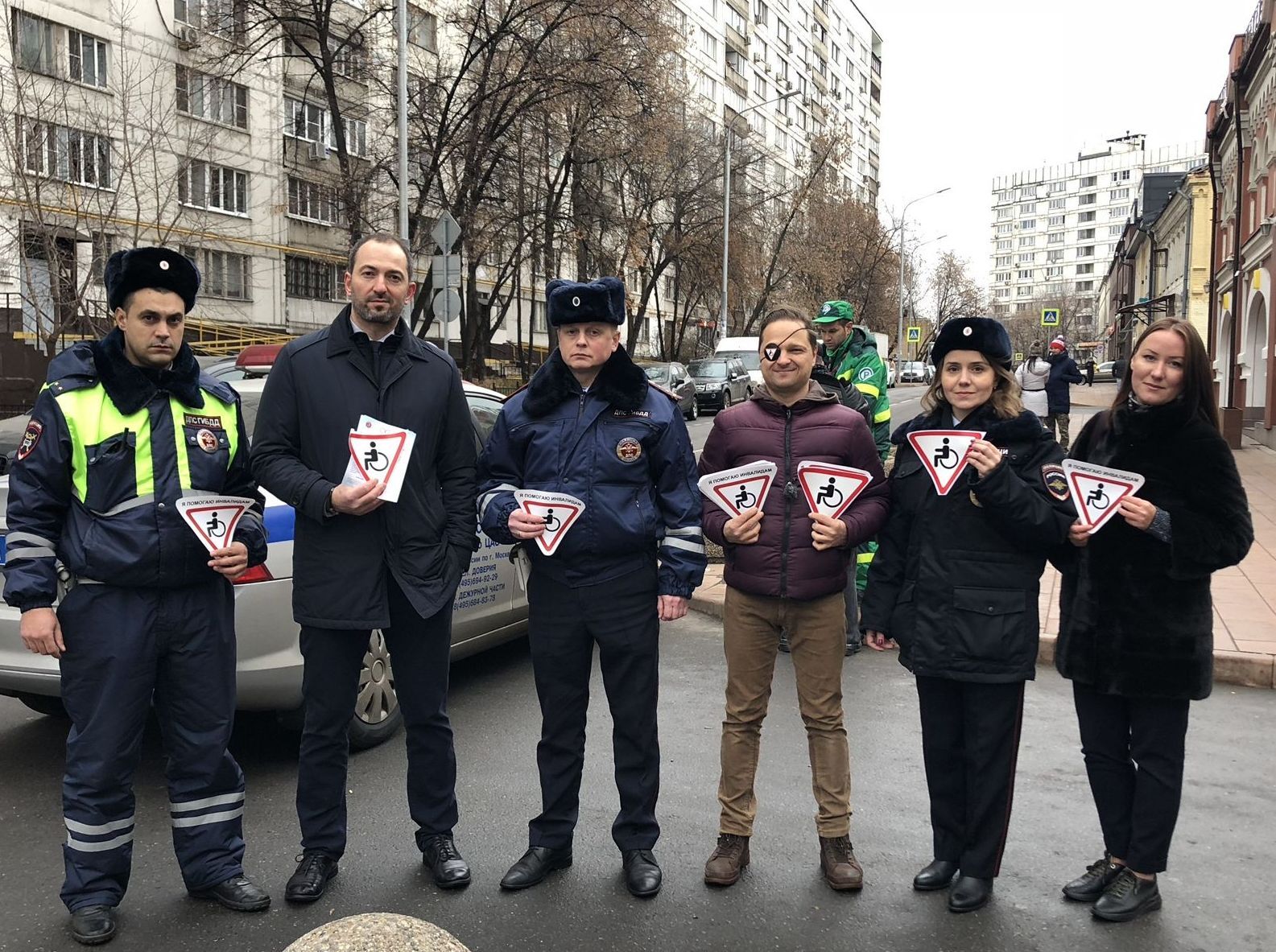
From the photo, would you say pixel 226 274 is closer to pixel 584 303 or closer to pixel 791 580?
pixel 584 303

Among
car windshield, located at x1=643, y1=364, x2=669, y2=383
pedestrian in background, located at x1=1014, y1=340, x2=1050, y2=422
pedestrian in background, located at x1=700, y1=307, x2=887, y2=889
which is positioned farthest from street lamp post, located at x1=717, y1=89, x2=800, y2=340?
pedestrian in background, located at x1=700, y1=307, x2=887, y2=889

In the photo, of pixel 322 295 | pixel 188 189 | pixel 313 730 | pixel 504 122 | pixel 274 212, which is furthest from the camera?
pixel 322 295

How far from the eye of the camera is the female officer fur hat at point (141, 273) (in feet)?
12.0

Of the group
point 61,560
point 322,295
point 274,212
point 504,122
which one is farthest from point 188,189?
point 61,560

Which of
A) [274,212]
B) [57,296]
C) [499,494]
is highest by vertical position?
[274,212]

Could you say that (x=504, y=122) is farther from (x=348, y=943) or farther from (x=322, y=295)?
(x=348, y=943)

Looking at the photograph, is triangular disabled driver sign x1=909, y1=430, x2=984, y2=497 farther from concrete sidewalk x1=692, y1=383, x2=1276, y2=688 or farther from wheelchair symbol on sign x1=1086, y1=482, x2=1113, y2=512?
concrete sidewalk x1=692, y1=383, x2=1276, y2=688

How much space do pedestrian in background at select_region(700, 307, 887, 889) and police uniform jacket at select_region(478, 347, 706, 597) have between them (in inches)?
6.5

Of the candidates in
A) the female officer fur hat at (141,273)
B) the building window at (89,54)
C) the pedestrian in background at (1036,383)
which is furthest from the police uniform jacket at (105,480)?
the building window at (89,54)

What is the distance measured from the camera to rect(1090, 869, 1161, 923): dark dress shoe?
3.60 metres

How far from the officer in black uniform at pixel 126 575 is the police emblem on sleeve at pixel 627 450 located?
128 cm

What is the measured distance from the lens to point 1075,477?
3.53m

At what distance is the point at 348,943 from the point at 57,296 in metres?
21.3

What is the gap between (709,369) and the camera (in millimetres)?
33750
